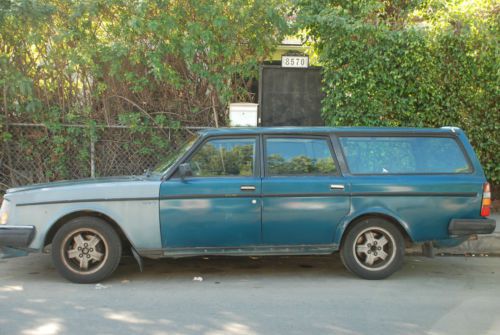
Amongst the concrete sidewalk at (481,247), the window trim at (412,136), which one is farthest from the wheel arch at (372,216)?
the concrete sidewalk at (481,247)

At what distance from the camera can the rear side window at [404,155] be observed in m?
5.85

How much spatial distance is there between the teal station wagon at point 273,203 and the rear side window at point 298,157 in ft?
0.04

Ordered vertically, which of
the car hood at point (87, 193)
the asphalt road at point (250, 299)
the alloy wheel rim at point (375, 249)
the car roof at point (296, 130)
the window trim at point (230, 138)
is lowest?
the asphalt road at point (250, 299)

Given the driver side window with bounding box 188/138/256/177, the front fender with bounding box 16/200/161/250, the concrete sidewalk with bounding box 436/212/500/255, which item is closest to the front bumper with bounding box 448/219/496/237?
the concrete sidewalk with bounding box 436/212/500/255

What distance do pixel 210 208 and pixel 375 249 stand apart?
75.2 inches

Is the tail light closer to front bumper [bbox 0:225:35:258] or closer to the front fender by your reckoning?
the front fender

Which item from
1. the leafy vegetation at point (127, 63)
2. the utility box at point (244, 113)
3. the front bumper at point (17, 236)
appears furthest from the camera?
the utility box at point (244, 113)

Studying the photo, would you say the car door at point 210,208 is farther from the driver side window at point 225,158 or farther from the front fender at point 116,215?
the front fender at point 116,215

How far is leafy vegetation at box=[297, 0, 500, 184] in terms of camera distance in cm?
862

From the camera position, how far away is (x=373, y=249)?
19.2 ft

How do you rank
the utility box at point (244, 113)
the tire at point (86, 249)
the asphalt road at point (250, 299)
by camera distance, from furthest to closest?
1. the utility box at point (244, 113)
2. the tire at point (86, 249)
3. the asphalt road at point (250, 299)

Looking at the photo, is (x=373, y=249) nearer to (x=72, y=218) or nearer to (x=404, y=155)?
(x=404, y=155)

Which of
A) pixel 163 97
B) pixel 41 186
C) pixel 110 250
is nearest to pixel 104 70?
pixel 163 97

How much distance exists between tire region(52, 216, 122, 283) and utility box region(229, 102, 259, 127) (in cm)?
386
